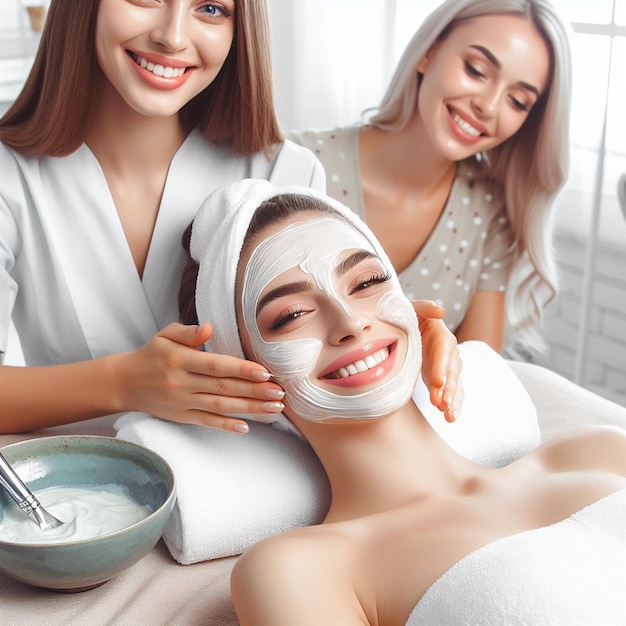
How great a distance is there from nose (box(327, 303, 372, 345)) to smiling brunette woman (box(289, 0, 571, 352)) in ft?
3.24

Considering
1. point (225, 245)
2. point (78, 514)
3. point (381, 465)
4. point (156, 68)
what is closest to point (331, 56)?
point (156, 68)

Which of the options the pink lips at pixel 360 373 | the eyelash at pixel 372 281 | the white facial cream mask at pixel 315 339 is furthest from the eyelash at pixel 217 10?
the pink lips at pixel 360 373

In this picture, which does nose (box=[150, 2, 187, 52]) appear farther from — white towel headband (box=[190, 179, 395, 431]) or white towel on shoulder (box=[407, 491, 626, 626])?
white towel on shoulder (box=[407, 491, 626, 626])

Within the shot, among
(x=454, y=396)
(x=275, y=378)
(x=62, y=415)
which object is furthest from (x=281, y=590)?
(x=62, y=415)

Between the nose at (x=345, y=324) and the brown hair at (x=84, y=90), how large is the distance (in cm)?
54

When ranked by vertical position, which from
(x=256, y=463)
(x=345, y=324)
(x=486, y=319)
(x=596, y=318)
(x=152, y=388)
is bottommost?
(x=596, y=318)

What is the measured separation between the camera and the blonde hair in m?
2.12

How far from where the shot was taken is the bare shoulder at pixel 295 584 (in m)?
1.08

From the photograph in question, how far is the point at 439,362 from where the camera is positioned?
4.67ft

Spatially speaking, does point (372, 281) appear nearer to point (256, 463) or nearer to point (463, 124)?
point (256, 463)

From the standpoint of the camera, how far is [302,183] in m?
1.81

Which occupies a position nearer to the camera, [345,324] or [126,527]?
[126,527]

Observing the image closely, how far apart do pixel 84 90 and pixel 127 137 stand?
125 millimetres

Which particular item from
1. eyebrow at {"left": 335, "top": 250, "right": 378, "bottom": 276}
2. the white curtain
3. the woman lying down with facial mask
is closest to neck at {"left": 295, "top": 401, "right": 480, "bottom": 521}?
the woman lying down with facial mask
